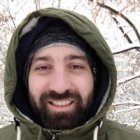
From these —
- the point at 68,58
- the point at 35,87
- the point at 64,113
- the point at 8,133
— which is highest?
the point at 68,58

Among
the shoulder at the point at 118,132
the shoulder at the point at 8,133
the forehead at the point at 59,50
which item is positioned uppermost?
the forehead at the point at 59,50

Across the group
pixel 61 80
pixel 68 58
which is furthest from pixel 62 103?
pixel 68 58

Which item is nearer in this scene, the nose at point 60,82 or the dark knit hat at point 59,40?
the nose at point 60,82

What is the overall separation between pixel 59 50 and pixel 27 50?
186 mm

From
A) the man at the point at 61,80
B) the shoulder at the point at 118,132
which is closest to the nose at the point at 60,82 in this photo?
the man at the point at 61,80

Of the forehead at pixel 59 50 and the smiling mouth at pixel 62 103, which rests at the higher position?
the forehead at pixel 59 50

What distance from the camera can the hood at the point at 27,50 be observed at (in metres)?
1.88

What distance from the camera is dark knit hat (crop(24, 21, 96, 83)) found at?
1909mm

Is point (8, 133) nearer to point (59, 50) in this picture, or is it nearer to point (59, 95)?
point (59, 95)

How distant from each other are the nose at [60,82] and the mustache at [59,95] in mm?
14

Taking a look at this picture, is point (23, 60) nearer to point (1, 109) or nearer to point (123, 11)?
point (123, 11)

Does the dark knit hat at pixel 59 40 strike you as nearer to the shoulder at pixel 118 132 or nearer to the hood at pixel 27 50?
the hood at pixel 27 50

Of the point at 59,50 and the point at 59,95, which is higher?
the point at 59,50

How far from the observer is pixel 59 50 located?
74.3 inches
